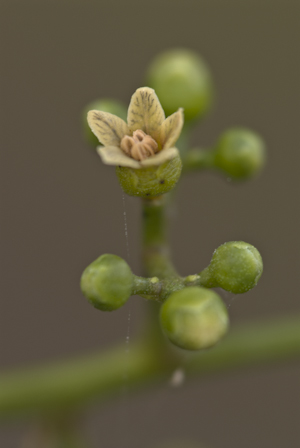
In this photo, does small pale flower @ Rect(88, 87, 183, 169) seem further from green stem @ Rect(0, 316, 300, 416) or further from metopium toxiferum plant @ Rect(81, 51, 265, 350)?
green stem @ Rect(0, 316, 300, 416)

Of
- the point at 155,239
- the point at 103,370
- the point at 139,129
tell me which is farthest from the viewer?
the point at 103,370

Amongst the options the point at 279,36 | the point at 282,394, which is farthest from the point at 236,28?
the point at 282,394

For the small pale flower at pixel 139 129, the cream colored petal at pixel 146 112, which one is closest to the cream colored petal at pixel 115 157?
the small pale flower at pixel 139 129

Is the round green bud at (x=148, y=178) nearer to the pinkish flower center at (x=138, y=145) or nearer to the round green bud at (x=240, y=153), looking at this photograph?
the pinkish flower center at (x=138, y=145)

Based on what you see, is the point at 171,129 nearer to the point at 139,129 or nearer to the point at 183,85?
the point at 139,129

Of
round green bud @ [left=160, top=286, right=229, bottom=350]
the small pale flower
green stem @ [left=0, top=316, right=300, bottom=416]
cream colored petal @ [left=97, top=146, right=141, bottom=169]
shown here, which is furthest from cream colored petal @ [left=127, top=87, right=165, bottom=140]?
green stem @ [left=0, top=316, right=300, bottom=416]

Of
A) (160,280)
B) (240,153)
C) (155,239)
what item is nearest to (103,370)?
(155,239)
